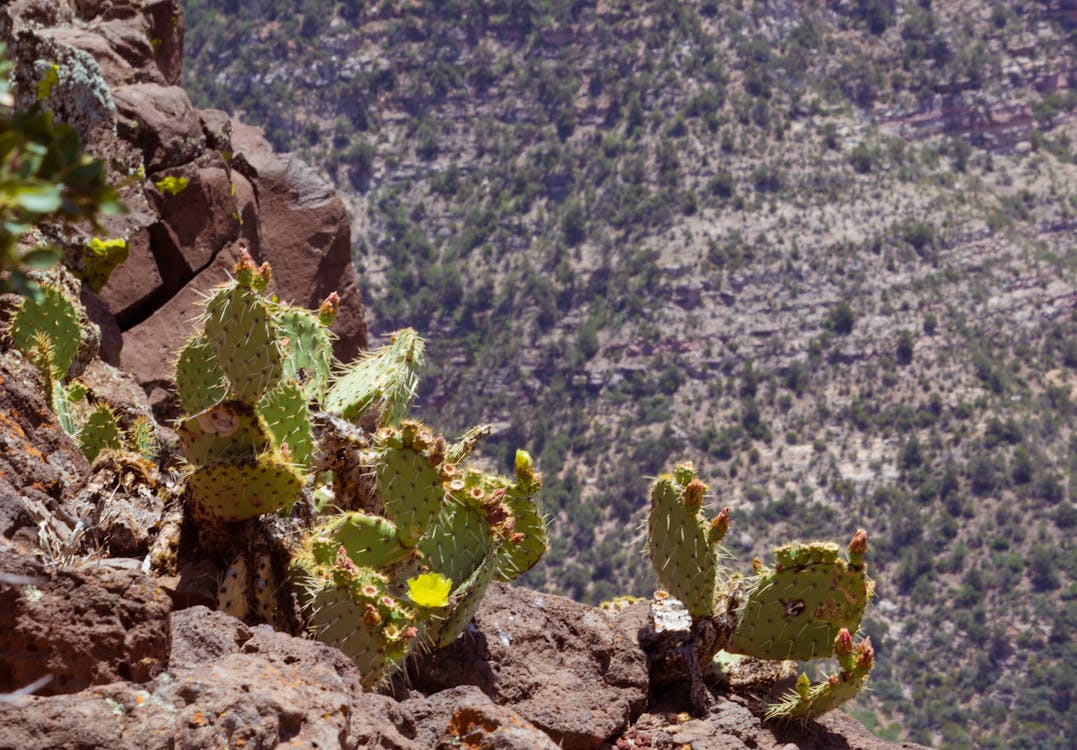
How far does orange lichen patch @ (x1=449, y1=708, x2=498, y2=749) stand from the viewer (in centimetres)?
354

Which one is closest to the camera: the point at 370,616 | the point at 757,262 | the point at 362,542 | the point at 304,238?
the point at 370,616

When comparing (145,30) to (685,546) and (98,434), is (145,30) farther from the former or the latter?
(685,546)

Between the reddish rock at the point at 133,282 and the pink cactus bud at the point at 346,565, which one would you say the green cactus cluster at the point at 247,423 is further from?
the reddish rock at the point at 133,282

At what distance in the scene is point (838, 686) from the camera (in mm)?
4570

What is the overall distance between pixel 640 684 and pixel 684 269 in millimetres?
58881

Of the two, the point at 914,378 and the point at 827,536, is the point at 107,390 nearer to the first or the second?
the point at 827,536

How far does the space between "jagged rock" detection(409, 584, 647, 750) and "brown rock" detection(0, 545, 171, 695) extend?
1.29m

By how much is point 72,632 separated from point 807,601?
2529mm

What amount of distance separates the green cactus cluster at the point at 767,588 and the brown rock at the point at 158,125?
356 centimetres

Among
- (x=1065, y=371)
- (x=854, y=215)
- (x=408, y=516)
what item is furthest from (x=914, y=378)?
(x=408, y=516)

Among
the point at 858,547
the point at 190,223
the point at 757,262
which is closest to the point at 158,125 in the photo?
the point at 190,223

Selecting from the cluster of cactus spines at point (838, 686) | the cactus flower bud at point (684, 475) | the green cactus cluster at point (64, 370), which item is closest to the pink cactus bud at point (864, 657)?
the cluster of cactus spines at point (838, 686)

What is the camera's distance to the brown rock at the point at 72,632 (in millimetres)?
3064

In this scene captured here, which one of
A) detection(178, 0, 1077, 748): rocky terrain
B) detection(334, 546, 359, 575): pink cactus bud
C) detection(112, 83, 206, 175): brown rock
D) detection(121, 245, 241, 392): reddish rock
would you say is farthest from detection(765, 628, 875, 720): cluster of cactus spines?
detection(178, 0, 1077, 748): rocky terrain
